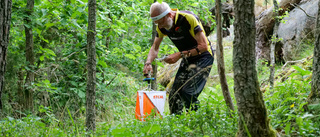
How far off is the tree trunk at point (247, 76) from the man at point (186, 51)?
1.58 m

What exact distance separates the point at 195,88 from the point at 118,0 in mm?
3274

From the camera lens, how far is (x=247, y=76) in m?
1.85

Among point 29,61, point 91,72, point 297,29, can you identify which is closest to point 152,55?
point 91,72

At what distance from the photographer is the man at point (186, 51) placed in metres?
3.59

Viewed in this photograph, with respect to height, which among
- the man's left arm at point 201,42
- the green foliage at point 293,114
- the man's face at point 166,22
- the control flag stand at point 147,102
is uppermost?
the man's face at point 166,22

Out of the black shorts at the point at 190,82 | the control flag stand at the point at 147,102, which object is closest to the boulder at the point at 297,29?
the black shorts at the point at 190,82

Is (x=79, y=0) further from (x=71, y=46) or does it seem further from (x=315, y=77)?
(x=315, y=77)

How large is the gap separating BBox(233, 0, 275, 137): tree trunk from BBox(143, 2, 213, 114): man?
1.58 meters

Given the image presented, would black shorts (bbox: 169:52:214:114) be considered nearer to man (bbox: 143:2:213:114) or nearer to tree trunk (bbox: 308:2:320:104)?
man (bbox: 143:2:213:114)

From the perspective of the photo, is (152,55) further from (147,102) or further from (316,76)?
(316,76)

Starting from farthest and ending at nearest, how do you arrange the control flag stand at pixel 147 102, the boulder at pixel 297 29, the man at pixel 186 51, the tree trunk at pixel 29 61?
the boulder at pixel 297 29 < the tree trunk at pixel 29 61 < the control flag stand at pixel 147 102 < the man at pixel 186 51

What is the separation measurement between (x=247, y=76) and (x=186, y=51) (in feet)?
6.04

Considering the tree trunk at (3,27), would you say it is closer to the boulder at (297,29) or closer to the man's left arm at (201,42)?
the man's left arm at (201,42)

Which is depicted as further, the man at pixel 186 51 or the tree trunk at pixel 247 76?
the man at pixel 186 51
